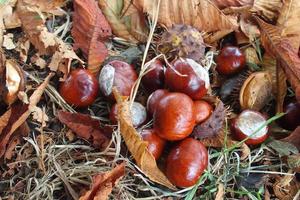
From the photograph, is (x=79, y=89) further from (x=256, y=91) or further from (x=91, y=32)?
(x=256, y=91)

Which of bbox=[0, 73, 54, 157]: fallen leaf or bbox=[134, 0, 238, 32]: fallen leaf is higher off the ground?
bbox=[134, 0, 238, 32]: fallen leaf

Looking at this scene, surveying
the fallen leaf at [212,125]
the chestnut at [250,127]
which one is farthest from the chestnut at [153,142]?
the chestnut at [250,127]

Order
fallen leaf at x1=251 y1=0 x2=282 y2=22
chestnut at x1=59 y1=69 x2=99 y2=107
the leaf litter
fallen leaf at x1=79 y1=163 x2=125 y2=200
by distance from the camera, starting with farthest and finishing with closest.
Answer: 1. fallen leaf at x1=251 y1=0 x2=282 y2=22
2. chestnut at x1=59 y1=69 x2=99 y2=107
3. the leaf litter
4. fallen leaf at x1=79 y1=163 x2=125 y2=200

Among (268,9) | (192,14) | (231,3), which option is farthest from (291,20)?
(192,14)

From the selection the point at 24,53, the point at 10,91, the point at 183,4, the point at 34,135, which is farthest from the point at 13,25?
the point at 183,4

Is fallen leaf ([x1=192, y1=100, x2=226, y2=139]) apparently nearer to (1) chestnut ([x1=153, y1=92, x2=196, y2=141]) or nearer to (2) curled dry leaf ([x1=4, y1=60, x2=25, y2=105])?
(1) chestnut ([x1=153, y1=92, x2=196, y2=141])

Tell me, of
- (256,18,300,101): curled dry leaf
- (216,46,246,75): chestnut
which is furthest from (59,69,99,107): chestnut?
(256,18,300,101): curled dry leaf
